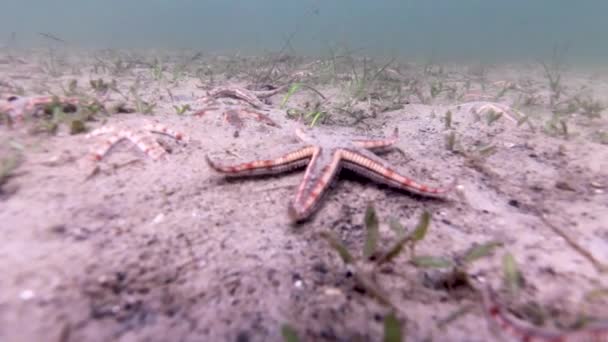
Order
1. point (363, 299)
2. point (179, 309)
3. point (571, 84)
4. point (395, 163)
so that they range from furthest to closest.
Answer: point (571, 84), point (395, 163), point (363, 299), point (179, 309)

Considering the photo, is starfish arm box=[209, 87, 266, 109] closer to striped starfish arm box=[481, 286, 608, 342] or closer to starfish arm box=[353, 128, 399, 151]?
starfish arm box=[353, 128, 399, 151]

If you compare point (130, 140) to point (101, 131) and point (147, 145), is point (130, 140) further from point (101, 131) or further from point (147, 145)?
point (101, 131)

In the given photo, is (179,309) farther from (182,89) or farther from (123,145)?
(182,89)

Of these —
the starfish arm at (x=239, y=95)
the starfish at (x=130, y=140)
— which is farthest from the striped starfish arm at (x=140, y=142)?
the starfish arm at (x=239, y=95)

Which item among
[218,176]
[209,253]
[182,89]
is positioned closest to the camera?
[209,253]

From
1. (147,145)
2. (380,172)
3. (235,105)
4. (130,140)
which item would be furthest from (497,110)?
(130,140)

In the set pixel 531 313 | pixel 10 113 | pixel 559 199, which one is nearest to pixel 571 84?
pixel 559 199

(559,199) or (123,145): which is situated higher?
(559,199)
